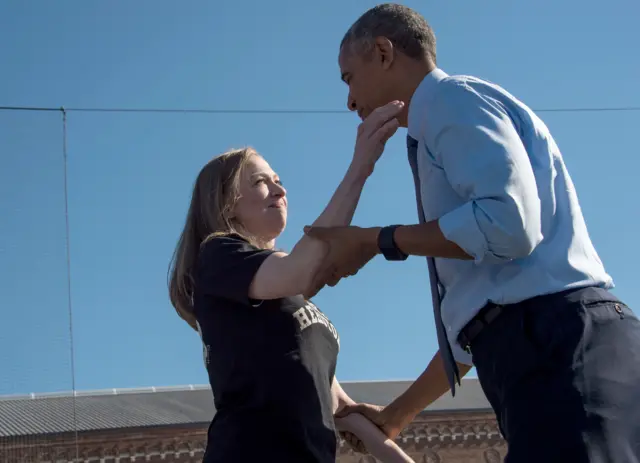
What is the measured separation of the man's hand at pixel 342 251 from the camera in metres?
2.26

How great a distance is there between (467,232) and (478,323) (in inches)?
10.0

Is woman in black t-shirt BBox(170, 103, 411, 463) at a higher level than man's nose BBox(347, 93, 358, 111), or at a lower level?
lower

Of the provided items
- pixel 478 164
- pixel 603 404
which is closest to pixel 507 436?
pixel 603 404

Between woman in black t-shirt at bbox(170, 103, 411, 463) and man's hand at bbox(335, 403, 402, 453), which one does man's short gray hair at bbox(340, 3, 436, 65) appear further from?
man's hand at bbox(335, 403, 402, 453)

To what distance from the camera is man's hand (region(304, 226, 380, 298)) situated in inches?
89.0

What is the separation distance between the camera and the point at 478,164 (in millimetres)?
1964

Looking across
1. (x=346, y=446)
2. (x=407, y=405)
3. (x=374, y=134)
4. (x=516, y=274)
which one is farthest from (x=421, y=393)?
(x=346, y=446)

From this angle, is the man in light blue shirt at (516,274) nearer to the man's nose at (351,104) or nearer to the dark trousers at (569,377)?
the dark trousers at (569,377)

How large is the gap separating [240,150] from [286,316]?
0.82 metres

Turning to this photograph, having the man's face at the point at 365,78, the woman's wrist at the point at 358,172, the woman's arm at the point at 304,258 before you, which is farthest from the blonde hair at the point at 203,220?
the man's face at the point at 365,78

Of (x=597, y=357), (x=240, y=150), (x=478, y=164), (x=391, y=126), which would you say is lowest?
(x=597, y=357)

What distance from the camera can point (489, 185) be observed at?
1937 millimetres

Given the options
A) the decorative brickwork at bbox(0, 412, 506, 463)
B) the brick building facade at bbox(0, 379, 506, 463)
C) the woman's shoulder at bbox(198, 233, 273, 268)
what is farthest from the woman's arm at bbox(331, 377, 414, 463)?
the brick building facade at bbox(0, 379, 506, 463)

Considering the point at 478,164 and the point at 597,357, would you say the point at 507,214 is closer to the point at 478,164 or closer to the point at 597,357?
the point at 478,164
